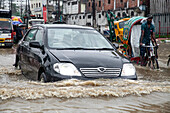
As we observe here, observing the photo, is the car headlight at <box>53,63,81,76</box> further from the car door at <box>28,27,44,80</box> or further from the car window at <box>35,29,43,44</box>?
the car window at <box>35,29,43,44</box>

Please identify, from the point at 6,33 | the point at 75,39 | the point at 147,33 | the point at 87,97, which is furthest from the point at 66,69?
the point at 6,33

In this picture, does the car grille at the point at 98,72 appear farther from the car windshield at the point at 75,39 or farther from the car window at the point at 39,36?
the car window at the point at 39,36

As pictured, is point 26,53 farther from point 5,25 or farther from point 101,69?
point 5,25

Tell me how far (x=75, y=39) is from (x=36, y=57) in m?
0.96

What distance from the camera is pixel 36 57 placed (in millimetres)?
6480

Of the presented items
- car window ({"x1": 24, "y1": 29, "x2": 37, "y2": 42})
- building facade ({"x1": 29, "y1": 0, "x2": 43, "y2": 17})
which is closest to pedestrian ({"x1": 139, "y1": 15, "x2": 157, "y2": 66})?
car window ({"x1": 24, "y1": 29, "x2": 37, "y2": 42})

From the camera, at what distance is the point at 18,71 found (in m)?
8.79

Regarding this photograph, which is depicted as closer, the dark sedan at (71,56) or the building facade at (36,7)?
the dark sedan at (71,56)

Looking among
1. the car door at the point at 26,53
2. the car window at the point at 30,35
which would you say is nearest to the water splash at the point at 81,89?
the car door at the point at 26,53

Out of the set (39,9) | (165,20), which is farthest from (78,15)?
(165,20)

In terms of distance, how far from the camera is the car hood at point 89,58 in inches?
218

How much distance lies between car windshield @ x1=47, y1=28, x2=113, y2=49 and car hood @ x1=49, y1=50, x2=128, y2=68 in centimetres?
39

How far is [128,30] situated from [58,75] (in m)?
7.51

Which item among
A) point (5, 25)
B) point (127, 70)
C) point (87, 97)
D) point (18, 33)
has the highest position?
point (5, 25)
